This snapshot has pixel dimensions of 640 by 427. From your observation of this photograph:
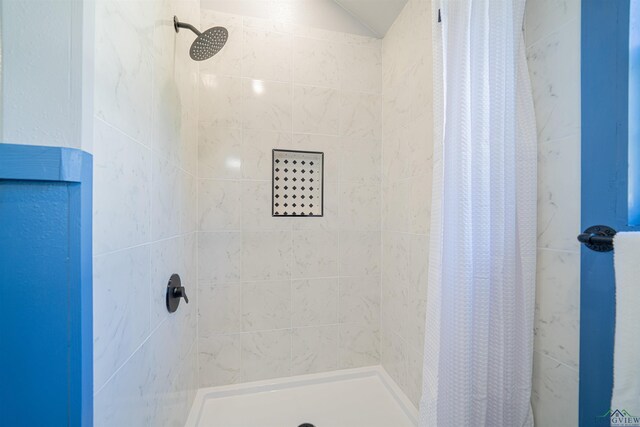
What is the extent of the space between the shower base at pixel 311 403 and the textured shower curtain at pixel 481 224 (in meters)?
0.65

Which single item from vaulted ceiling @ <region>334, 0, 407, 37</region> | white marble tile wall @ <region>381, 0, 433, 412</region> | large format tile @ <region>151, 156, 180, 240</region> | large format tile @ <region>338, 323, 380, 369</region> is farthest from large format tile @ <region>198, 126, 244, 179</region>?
large format tile @ <region>338, 323, 380, 369</region>

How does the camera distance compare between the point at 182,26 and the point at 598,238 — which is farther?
the point at 182,26

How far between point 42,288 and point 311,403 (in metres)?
1.34

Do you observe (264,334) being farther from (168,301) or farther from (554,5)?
(554,5)

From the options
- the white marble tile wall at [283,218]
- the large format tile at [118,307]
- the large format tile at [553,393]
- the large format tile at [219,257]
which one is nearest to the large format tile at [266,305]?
the white marble tile wall at [283,218]

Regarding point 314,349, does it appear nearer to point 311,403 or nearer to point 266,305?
point 311,403

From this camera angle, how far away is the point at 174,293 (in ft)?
2.96

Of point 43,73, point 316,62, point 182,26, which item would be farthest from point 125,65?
point 316,62

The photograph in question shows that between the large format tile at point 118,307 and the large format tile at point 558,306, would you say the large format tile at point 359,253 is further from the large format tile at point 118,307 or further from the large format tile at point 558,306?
the large format tile at point 118,307

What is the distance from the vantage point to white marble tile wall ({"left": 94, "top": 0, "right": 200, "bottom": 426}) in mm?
510

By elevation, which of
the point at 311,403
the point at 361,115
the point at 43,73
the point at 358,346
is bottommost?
the point at 311,403

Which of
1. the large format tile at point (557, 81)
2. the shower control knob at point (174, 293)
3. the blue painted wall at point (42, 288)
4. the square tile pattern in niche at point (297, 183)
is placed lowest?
the shower control knob at point (174, 293)

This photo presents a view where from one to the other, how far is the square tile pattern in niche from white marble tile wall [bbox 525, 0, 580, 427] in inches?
39.2

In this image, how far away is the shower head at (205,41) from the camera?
90 centimetres
